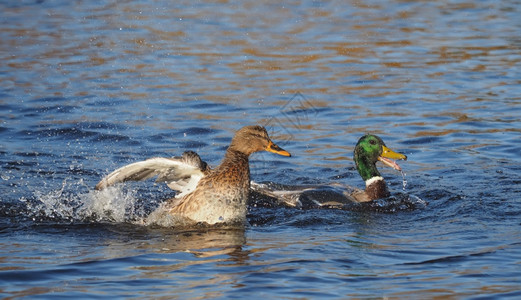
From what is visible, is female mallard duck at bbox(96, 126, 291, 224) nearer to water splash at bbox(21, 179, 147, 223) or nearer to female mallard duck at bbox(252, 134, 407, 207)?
water splash at bbox(21, 179, 147, 223)

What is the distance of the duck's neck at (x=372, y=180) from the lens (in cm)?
938

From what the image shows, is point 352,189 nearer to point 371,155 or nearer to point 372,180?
point 372,180

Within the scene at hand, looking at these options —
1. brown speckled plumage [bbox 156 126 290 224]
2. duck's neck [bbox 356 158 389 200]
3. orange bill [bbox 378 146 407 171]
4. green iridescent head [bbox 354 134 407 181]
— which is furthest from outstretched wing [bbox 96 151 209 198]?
orange bill [bbox 378 146 407 171]

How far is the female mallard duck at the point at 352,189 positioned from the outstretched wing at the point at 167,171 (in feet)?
3.54

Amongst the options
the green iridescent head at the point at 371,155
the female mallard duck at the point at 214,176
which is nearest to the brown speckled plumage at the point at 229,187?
the female mallard duck at the point at 214,176

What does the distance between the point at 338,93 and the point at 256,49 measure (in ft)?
8.86

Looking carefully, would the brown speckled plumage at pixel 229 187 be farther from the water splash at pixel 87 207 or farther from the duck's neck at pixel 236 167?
the water splash at pixel 87 207

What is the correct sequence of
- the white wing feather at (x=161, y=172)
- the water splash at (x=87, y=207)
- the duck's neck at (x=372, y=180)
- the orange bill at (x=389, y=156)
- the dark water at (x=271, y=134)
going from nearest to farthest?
1. the dark water at (x=271, y=134)
2. the white wing feather at (x=161, y=172)
3. the water splash at (x=87, y=207)
4. the duck's neck at (x=372, y=180)
5. the orange bill at (x=389, y=156)

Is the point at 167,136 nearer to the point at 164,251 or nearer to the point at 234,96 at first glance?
the point at 234,96

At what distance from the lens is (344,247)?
7137 millimetres

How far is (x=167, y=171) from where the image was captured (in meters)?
8.04

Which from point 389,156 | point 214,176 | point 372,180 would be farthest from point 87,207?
point 389,156

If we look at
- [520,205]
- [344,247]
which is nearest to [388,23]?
[520,205]

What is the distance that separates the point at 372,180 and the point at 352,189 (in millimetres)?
238
